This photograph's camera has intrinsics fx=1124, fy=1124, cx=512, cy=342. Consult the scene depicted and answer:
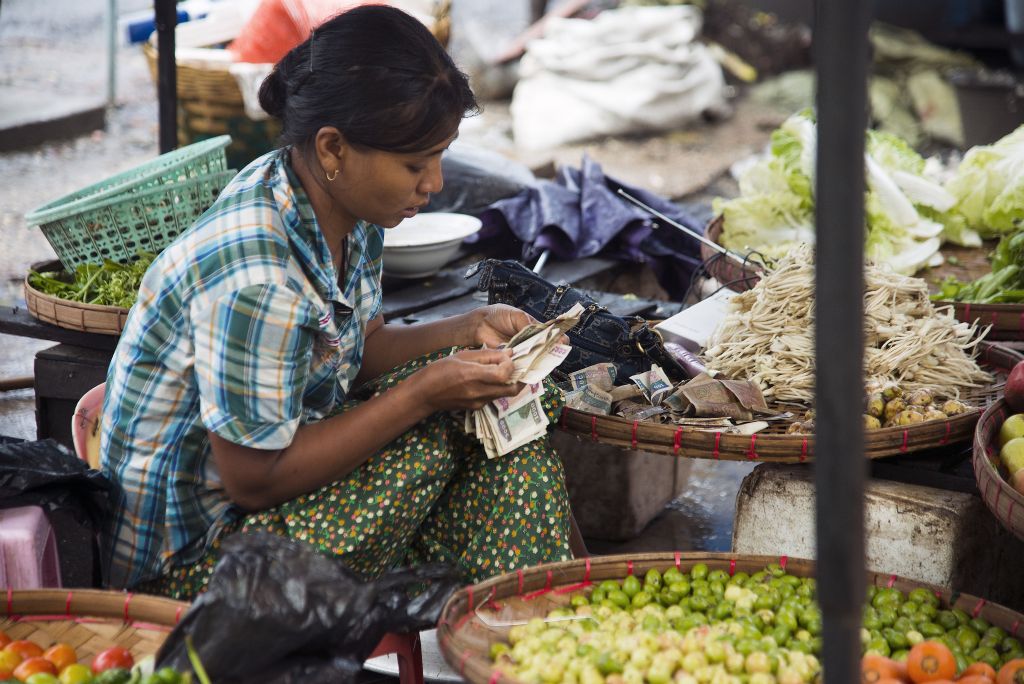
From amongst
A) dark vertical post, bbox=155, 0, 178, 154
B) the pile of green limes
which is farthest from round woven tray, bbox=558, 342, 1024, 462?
dark vertical post, bbox=155, 0, 178, 154

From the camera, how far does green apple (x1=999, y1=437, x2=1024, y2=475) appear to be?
2225 millimetres

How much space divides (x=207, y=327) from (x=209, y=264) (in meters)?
0.12

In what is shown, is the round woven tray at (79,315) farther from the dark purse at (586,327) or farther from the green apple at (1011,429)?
the green apple at (1011,429)

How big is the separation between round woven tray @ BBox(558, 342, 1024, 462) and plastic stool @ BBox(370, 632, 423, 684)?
24.7 inches

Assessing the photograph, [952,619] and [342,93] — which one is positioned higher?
[342,93]

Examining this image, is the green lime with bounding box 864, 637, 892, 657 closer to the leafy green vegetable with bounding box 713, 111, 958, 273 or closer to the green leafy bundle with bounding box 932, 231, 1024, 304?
the green leafy bundle with bounding box 932, 231, 1024, 304

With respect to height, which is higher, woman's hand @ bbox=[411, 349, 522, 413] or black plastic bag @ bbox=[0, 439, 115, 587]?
woman's hand @ bbox=[411, 349, 522, 413]

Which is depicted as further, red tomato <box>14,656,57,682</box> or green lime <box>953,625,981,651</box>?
green lime <box>953,625,981,651</box>

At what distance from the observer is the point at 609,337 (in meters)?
2.79

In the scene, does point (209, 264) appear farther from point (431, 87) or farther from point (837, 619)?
point (837, 619)

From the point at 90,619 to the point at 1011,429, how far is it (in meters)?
1.84

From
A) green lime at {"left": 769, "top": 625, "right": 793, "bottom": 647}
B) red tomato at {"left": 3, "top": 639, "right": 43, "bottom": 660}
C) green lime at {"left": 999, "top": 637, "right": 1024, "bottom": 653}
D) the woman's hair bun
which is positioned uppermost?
the woman's hair bun

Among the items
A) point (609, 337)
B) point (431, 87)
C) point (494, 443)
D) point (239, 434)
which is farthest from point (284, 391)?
point (609, 337)

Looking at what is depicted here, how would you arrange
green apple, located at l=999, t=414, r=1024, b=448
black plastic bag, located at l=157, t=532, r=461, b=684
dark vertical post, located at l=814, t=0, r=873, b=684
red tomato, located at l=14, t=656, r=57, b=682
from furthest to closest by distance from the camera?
1. green apple, located at l=999, t=414, r=1024, b=448
2. red tomato, located at l=14, t=656, r=57, b=682
3. black plastic bag, located at l=157, t=532, r=461, b=684
4. dark vertical post, located at l=814, t=0, r=873, b=684
